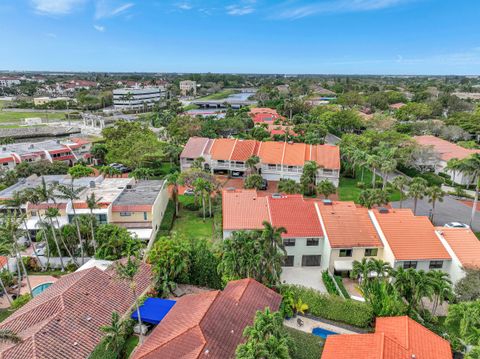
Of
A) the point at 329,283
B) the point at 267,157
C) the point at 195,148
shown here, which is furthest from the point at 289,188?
the point at 195,148

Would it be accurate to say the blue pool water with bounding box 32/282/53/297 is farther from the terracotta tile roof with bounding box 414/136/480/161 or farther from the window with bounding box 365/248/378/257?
the terracotta tile roof with bounding box 414/136/480/161

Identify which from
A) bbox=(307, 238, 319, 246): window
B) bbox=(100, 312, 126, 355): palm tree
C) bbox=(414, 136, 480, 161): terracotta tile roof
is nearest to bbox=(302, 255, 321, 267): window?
bbox=(307, 238, 319, 246): window

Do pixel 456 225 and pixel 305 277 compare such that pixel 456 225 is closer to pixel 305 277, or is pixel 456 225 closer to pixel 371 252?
pixel 371 252

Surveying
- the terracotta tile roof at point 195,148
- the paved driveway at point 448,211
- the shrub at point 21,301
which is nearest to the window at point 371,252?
the paved driveway at point 448,211

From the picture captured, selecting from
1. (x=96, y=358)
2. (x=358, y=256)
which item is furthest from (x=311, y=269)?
(x=96, y=358)

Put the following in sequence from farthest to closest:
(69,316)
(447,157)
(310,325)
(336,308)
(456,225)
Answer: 1. (447,157)
2. (456,225)
3. (336,308)
4. (310,325)
5. (69,316)

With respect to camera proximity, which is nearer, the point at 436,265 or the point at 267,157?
the point at 436,265

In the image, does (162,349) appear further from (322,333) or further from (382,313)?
(382,313)
